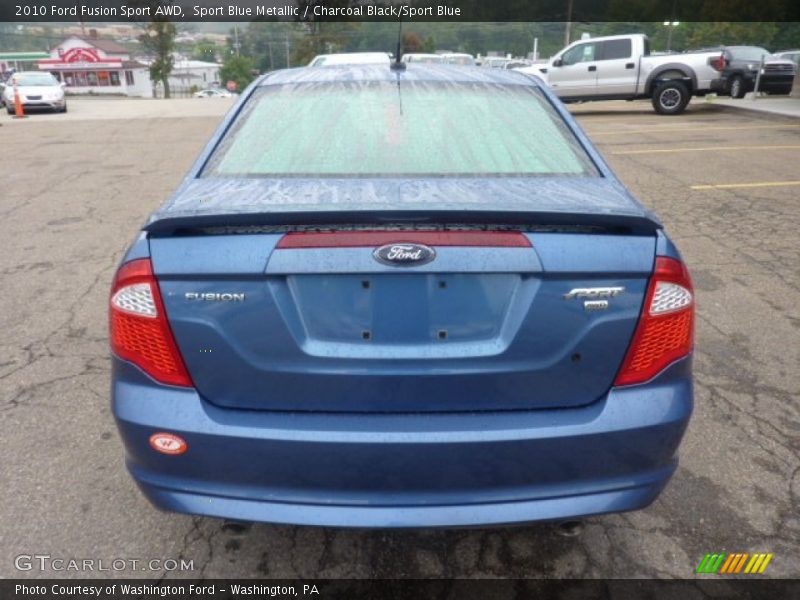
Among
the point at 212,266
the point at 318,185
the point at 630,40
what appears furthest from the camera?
the point at 630,40

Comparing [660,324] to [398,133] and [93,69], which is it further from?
[93,69]

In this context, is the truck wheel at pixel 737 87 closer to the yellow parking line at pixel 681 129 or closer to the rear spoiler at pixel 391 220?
the yellow parking line at pixel 681 129

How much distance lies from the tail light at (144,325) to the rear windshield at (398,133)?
2.18 ft

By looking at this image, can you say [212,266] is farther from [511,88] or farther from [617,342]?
[511,88]

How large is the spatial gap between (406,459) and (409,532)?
0.57m

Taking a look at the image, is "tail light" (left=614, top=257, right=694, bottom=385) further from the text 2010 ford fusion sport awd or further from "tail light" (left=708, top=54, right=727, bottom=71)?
"tail light" (left=708, top=54, right=727, bottom=71)

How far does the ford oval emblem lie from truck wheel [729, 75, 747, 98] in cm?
2080

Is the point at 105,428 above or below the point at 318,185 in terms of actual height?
below

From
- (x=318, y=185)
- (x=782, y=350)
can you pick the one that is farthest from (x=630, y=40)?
(x=318, y=185)

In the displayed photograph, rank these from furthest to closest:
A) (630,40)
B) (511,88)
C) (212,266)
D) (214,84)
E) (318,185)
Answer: (214,84) < (630,40) < (511,88) < (318,185) < (212,266)

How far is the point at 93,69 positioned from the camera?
77.8 m

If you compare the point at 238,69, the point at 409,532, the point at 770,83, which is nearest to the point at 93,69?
the point at 238,69

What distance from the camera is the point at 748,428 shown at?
3127 mm

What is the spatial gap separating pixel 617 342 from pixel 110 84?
90.2m
